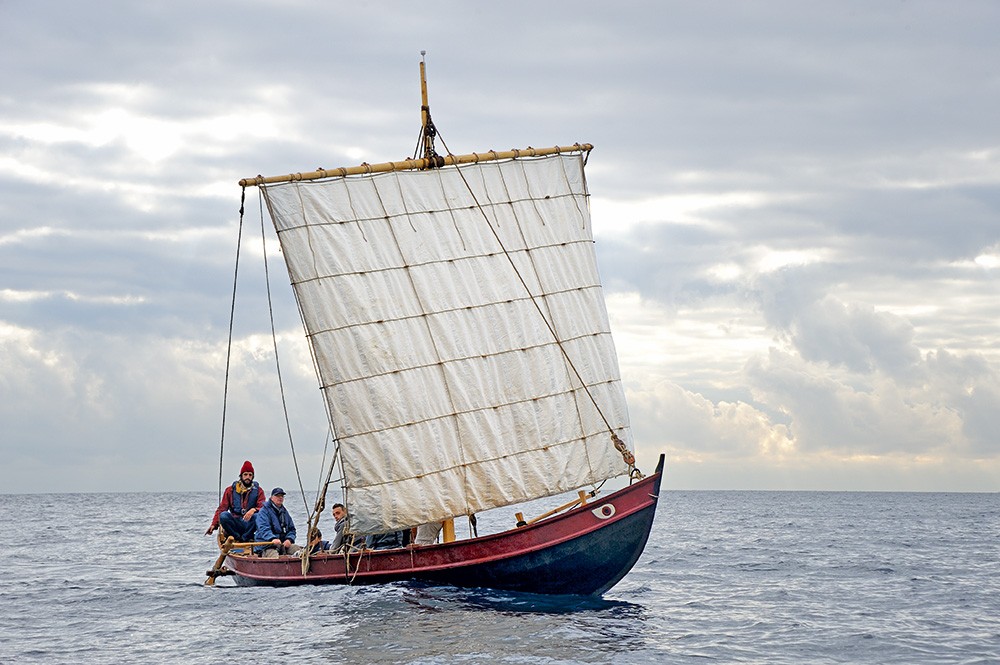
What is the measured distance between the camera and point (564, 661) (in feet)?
52.1

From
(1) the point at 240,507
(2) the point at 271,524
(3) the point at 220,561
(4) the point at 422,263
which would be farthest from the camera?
(3) the point at 220,561

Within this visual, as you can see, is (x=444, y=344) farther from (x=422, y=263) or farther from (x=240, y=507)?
(x=240, y=507)

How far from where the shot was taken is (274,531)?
76.2 ft

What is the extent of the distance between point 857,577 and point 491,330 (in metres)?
12.9

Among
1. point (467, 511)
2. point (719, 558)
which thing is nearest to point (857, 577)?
point (719, 558)

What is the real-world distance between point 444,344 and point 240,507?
252 inches

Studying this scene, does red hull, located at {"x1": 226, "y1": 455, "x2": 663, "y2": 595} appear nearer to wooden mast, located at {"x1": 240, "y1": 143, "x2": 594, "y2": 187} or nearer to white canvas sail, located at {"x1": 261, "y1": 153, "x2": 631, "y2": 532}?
white canvas sail, located at {"x1": 261, "y1": 153, "x2": 631, "y2": 532}

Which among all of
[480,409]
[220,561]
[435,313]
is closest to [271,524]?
[220,561]

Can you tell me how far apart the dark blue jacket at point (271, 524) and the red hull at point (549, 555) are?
3.02 meters

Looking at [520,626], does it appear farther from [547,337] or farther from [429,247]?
[429,247]

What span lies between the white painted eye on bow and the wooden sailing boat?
23cm

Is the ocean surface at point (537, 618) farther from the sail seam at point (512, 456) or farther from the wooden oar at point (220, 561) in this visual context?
the sail seam at point (512, 456)

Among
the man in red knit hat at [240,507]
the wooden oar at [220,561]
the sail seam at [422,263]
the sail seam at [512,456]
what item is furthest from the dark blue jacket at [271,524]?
the sail seam at [422,263]

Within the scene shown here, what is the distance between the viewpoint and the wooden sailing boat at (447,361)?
21.0m
